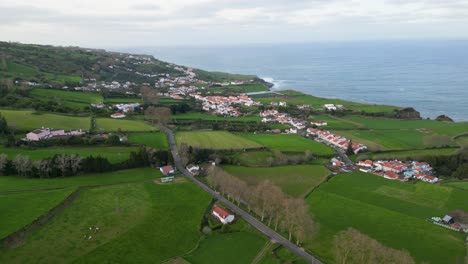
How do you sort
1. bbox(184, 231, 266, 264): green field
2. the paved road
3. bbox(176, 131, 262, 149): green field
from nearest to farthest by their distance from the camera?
bbox(184, 231, 266, 264): green field, the paved road, bbox(176, 131, 262, 149): green field

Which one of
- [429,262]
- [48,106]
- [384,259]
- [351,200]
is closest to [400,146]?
[351,200]

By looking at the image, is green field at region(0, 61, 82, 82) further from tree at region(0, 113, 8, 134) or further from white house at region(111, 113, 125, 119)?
tree at region(0, 113, 8, 134)

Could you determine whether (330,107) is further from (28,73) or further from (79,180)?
(28,73)

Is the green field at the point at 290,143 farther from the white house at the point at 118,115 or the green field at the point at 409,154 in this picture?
the white house at the point at 118,115

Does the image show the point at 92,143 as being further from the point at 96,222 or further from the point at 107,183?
the point at 96,222

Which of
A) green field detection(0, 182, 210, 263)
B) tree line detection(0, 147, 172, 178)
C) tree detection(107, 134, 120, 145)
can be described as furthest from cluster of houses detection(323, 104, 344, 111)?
tree line detection(0, 147, 172, 178)

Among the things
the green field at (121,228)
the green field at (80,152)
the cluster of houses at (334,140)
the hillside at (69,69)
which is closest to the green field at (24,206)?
the green field at (121,228)

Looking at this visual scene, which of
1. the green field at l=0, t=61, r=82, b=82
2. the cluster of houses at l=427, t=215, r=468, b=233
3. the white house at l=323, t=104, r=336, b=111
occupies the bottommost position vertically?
the cluster of houses at l=427, t=215, r=468, b=233
